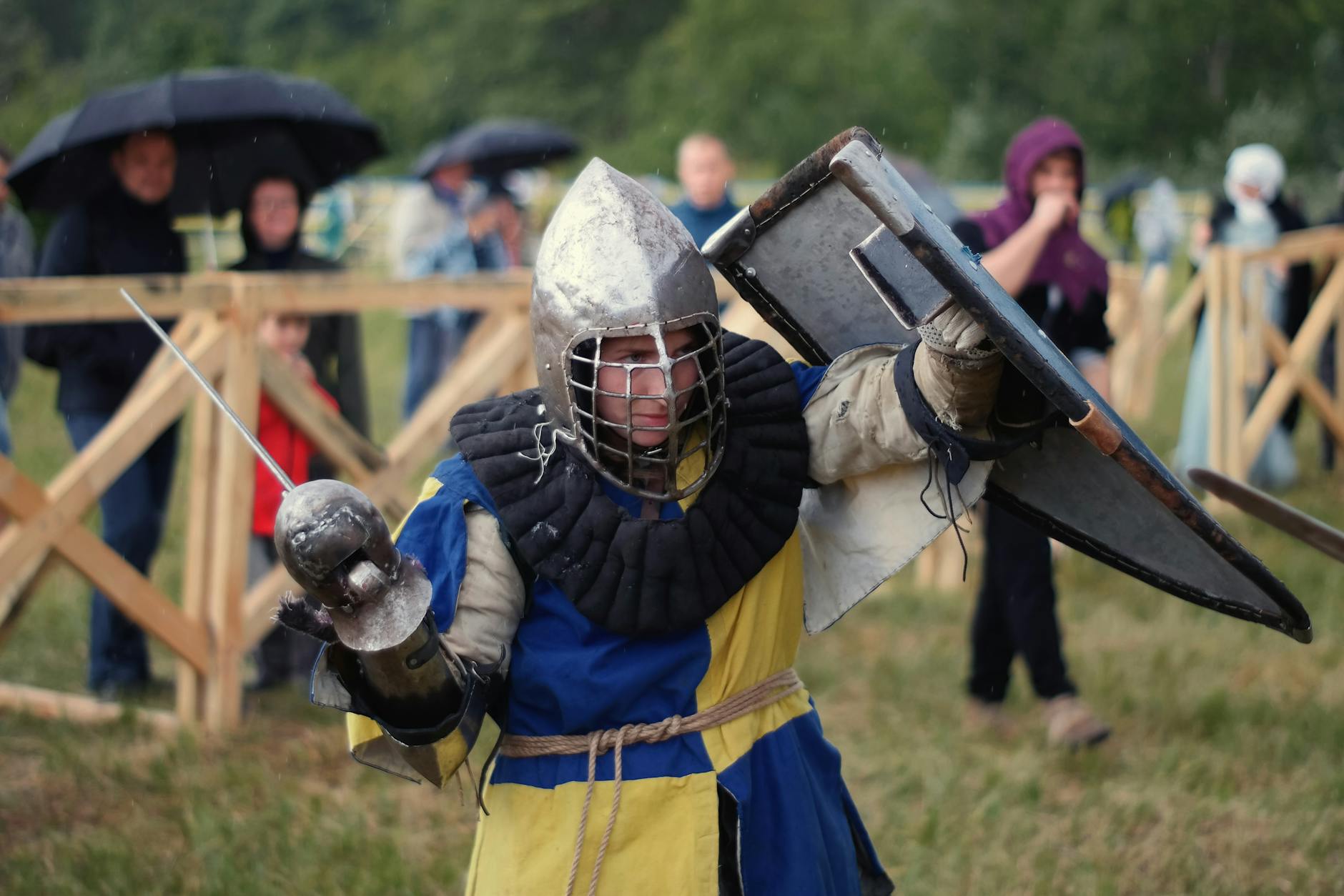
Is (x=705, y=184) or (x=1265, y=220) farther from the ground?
(x=705, y=184)

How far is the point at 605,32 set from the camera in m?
46.6

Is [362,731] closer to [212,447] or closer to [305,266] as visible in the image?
[212,447]

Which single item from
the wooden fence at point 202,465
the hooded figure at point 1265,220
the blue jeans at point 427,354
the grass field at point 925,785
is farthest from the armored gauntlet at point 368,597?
the hooded figure at point 1265,220

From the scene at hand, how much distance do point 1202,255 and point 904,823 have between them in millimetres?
6081

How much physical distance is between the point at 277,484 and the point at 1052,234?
8.78 feet

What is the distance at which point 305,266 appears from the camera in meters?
5.30

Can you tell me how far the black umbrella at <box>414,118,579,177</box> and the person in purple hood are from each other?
668 cm

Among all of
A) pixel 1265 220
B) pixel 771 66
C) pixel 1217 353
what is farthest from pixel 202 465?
pixel 771 66

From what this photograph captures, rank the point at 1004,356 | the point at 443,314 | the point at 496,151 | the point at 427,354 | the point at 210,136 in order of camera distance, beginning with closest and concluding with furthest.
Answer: the point at 1004,356
the point at 210,136
the point at 443,314
the point at 427,354
the point at 496,151

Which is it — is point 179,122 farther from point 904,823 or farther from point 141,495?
point 904,823

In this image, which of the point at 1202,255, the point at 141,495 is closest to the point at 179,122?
the point at 141,495

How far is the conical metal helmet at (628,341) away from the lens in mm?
2146

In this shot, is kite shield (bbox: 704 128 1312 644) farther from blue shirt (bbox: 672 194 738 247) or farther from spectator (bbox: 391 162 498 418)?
spectator (bbox: 391 162 498 418)

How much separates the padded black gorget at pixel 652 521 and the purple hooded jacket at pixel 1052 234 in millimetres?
2273
